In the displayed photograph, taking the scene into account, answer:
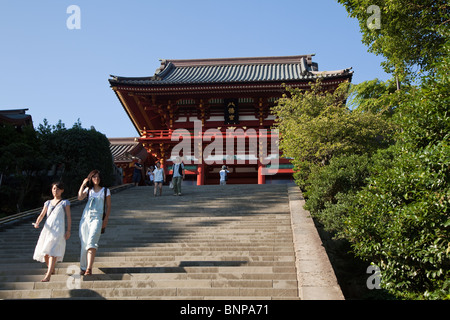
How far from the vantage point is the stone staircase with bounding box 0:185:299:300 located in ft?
18.3

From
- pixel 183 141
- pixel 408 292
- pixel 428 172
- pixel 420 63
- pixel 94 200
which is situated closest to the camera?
pixel 428 172

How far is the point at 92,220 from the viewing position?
20.3 feet

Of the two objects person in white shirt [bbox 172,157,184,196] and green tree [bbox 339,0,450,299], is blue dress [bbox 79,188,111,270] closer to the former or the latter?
green tree [bbox 339,0,450,299]

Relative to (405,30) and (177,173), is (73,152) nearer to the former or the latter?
(177,173)

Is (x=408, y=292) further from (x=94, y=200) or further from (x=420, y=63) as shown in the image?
(x=420, y=63)

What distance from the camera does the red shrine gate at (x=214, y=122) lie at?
1967 centimetres

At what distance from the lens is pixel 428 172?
452 cm

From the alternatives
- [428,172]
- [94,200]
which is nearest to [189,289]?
[94,200]

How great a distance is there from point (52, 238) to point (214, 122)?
15847 millimetres

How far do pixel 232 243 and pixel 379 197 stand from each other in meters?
3.17

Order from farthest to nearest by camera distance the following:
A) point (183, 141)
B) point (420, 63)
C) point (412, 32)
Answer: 1. point (183, 141)
2. point (420, 63)
3. point (412, 32)

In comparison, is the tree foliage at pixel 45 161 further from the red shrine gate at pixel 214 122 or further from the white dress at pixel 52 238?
the white dress at pixel 52 238

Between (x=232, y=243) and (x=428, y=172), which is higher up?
(x=428, y=172)
